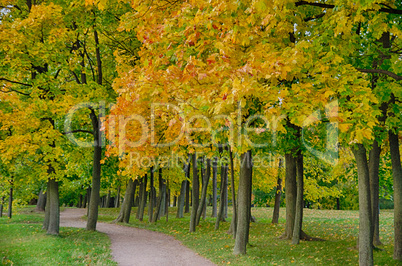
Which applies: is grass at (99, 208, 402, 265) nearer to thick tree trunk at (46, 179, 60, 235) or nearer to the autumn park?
the autumn park

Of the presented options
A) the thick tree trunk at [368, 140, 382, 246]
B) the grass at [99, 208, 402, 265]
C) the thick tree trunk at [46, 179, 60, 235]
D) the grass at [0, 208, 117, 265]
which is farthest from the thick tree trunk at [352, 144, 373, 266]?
the thick tree trunk at [46, 179, 60, 235]

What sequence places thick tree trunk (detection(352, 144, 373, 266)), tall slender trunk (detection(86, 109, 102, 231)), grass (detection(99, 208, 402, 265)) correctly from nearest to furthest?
thick tree trunk (detection(352, 144, 373, 266))
grass (detection(99, 208, 402, 265))
tall slender trunk (detection(86, 109, 102, 231))

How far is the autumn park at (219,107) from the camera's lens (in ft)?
19.7

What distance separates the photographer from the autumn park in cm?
600

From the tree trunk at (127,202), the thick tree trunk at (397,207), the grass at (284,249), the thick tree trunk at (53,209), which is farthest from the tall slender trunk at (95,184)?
the thick tree trunk at (397,207)

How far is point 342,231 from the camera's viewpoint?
16.4m

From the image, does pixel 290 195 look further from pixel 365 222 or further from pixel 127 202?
pixel 127 202

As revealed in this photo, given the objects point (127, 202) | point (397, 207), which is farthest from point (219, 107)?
point (127, 202)

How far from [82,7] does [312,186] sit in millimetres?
16579

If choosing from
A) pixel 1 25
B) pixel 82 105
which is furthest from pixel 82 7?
pixel 82 105

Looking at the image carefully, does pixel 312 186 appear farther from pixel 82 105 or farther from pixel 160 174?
pixel 82 105

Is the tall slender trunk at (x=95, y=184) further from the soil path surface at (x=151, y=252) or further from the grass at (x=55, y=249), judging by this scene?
the soil path surface at (x=151, y=252)

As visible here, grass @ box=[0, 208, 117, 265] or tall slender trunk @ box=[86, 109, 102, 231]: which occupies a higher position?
tall slender trunk @ box=[86, 109, 102, 231]

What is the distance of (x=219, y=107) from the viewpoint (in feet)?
17.8
